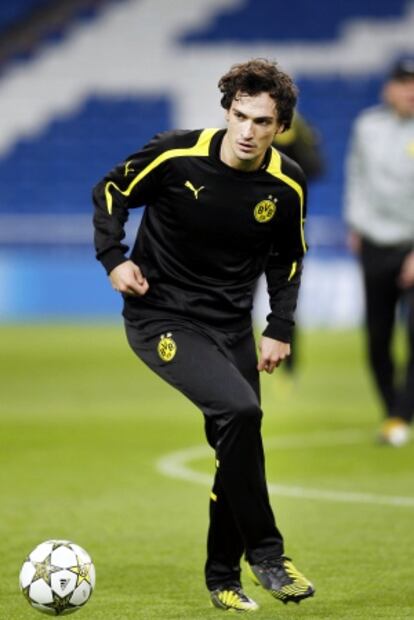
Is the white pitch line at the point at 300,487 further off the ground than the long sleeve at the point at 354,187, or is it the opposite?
the long sleeve at the point at 354,187

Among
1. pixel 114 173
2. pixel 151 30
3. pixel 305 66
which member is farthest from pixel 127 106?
pixel 114 173

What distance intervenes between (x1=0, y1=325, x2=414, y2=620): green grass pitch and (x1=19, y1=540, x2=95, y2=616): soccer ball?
0.59 feet

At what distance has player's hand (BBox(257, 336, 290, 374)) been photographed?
580 centimetres

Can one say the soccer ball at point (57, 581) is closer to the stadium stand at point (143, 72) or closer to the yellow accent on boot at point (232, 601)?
the yellow accent on boot at point (232, 601)

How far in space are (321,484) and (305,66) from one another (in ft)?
62.7

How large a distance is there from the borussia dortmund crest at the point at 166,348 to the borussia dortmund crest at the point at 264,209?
0.55 meters

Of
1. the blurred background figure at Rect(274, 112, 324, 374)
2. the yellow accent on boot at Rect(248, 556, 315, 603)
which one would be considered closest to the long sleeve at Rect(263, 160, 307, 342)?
the yellow accent on boot at Rect(248, 556, 315, 603)

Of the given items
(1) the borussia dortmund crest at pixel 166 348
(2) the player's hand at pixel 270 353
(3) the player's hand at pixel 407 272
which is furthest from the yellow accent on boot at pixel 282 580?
(3) the player's hand at pixel 407 272

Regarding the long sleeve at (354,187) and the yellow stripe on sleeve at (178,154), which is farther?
the long sleeve at (354,187)

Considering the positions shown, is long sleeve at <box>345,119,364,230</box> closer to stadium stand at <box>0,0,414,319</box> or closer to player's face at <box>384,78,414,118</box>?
player's face at <box>384,78,414,118</box>

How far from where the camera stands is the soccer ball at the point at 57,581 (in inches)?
210

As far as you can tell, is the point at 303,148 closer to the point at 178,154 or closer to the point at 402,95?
the point at 402,95

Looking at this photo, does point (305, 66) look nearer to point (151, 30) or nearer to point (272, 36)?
point (272, 36)

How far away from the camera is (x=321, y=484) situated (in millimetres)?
9039
